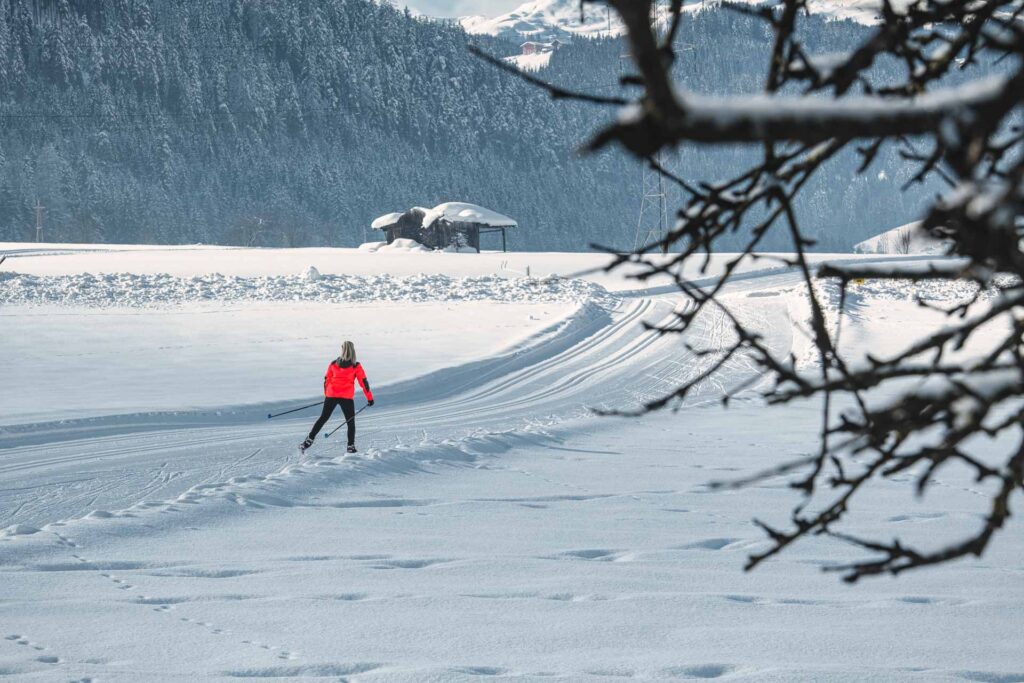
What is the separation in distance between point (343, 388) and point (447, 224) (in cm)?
4875

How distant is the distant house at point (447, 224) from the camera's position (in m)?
58.6

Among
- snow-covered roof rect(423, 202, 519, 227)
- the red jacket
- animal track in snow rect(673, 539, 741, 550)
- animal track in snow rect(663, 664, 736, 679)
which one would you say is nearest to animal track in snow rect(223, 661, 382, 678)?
animal track in snow rect(663, 664, 736, 679)

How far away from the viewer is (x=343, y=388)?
12.7 meters

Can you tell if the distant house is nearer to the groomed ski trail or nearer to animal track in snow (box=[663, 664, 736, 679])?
the groomed ski trail

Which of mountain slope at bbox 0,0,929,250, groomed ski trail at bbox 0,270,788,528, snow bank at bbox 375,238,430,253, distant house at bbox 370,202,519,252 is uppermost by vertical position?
mountain slope at bbox 0,0,929,250

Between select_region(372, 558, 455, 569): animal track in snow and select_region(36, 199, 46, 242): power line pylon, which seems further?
select_region(36, 199, 46, 242): power line pylon

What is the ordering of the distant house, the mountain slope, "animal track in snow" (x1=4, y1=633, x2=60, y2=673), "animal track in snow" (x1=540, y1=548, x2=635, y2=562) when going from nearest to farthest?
"animal track in snow" (x1=4, y1=633, x2=60, y2=673) → "animal track in snow" (x1=540, y1=548, x2=635, y2=562) → the distant house → the mountain slope

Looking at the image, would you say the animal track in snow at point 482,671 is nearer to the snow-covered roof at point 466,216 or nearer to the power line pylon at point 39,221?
the snow-covered roof at point 466,216

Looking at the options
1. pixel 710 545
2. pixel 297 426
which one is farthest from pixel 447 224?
pixel 710 545

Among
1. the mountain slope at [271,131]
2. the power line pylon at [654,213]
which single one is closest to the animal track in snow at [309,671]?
the power line pylon at [654,213]

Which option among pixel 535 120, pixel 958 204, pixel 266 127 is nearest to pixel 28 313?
pixel 958 204

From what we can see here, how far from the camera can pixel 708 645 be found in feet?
19.8

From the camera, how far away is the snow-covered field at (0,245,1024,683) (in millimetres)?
5871

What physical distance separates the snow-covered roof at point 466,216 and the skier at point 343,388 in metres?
45.1
